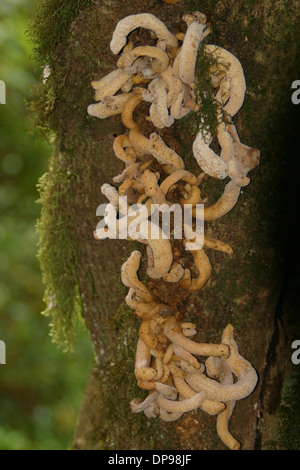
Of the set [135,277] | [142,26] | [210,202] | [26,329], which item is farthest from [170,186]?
[26,329]

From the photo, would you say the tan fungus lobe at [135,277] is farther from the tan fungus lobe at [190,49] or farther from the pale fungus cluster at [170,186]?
the tan fungus lobe at [190,49]

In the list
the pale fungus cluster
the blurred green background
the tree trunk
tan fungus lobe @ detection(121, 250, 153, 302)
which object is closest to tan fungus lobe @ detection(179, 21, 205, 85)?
the pale fungus cluster

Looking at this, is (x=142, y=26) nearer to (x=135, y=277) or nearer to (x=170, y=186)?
(x=170, y=186)

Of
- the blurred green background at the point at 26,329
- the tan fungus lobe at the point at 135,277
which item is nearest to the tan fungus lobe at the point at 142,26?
the tan fungus lobe at the point at 135,277

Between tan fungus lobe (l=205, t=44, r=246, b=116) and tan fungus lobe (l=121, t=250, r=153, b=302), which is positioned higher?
tan fungus lobe (l=205, t=44, r=246, b=116)

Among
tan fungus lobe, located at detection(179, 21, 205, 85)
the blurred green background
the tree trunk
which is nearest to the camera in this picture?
tan fungus lobe, located at detection(179, 21, 205, 85)

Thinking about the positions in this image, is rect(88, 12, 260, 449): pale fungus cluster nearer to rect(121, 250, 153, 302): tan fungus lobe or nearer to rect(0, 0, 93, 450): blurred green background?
rect(121, 250, 153, 302): tan fungus lobe
